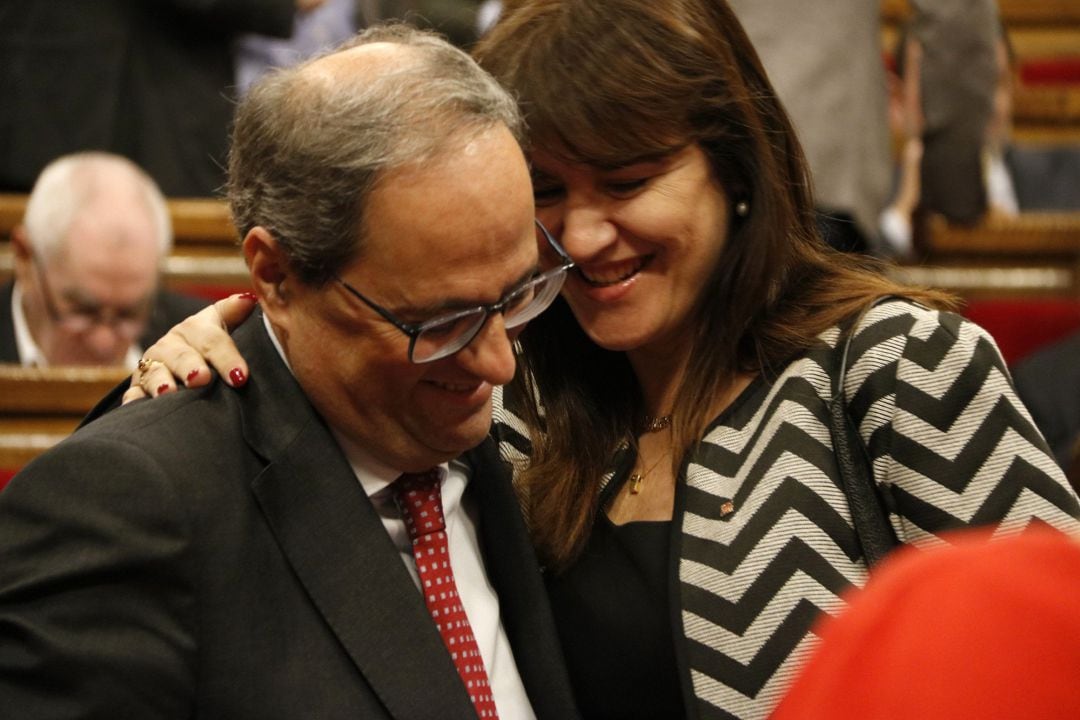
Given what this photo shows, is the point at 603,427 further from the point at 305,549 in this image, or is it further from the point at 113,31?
the point at 113,31

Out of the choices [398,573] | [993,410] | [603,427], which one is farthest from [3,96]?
[993,410]

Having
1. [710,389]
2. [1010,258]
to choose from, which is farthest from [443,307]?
[1010,258]

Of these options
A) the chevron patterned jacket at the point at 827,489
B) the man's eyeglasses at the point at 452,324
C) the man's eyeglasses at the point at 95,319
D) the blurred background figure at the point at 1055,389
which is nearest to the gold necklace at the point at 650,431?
the chevron patterned jacket at the point at 827,489

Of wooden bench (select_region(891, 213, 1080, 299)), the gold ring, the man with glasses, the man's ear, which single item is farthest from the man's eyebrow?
wooden bench (select_region(891, 213, 1080, 299))

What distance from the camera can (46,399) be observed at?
2969 millimetres

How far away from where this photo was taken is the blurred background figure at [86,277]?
12.1ft

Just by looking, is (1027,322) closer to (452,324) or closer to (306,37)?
(306,37)

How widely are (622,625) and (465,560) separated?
0.20 meters

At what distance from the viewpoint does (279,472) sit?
4.91ft

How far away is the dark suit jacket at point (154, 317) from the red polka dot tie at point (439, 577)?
221cm

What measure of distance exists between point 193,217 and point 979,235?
2220 millimetres

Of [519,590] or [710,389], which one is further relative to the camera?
[710,389]

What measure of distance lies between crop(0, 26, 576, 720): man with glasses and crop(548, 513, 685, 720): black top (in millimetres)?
104

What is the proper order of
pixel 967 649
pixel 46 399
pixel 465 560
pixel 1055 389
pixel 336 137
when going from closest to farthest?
pixel 967 649 → pixel 336 137 → pixel 465 560 → pixel 46 399 → pixel 1055 389
